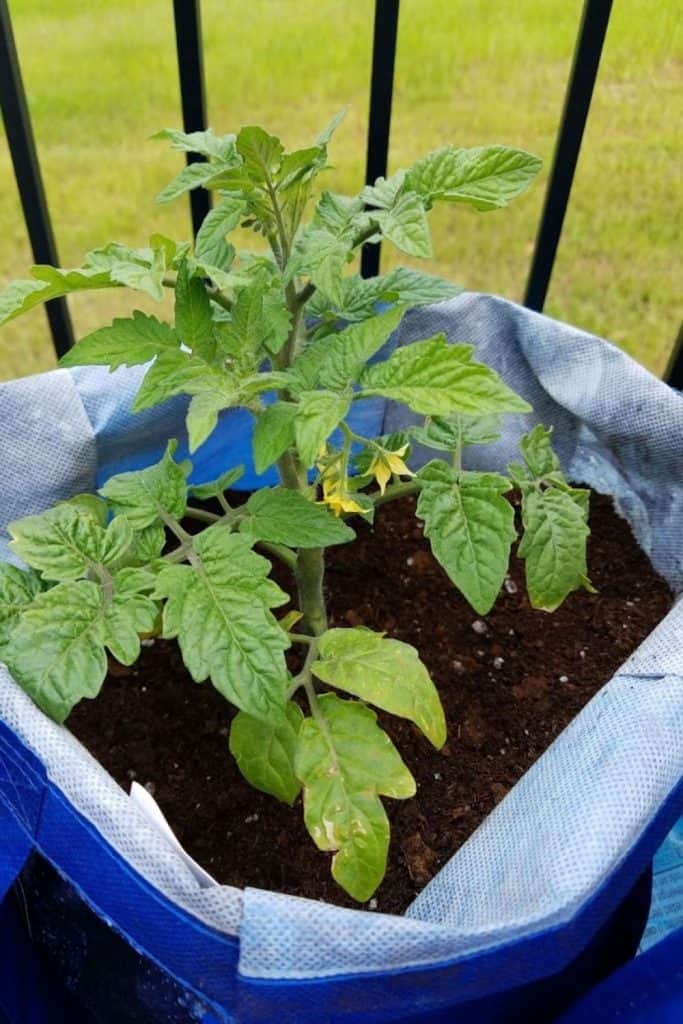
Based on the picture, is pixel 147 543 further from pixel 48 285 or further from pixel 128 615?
pixel 48 285

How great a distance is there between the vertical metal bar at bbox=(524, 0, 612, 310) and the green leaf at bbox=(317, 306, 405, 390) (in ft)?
1.84

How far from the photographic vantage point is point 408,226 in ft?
2.11

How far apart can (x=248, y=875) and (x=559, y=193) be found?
831 mm

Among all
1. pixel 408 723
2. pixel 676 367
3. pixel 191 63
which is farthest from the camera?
pixel 676 367

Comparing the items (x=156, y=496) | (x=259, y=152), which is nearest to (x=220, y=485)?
(x=156, y=496)

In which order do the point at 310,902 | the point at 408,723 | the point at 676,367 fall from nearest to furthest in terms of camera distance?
1. the point at 310,902
2. the point at 408,723
3. the point at 676,367

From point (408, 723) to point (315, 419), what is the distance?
0.42 m

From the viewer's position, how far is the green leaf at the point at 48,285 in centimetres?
62

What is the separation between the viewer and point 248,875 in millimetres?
815

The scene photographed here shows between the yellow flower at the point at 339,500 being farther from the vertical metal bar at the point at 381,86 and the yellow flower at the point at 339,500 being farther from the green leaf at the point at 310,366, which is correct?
the vertical metal bar at the point at 381,86

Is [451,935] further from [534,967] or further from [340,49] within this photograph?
[340,49]

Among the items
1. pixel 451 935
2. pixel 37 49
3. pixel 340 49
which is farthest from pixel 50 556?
pixel 37 49

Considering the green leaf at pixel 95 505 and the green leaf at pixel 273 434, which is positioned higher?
the green leaf at pixel 273 434

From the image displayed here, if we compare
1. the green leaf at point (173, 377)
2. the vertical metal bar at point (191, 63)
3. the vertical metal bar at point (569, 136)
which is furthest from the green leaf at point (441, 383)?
the vertical metal bar at point (569, 136)
